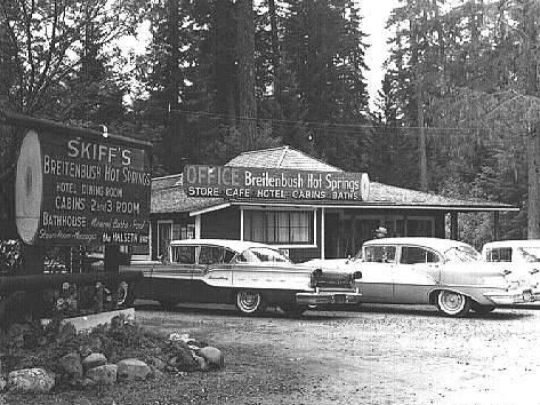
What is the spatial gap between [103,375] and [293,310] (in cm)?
880

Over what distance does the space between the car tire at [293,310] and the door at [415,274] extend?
2.20 metres

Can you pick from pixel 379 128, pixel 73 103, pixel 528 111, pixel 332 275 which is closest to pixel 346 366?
pixel 332 275

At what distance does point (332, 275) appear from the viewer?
1634 centimetres

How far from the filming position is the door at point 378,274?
17531mm

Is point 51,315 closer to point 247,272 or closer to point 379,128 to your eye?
point 247,272

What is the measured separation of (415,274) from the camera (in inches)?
678

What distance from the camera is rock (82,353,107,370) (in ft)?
28.0

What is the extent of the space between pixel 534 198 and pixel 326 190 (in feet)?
39.3

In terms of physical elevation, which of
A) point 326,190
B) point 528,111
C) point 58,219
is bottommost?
point 58,219

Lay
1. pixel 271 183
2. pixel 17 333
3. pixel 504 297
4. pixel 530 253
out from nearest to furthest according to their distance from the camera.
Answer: pixel 17 333 → pixel 504 297 → pixel 530 253 → pixel 271 183

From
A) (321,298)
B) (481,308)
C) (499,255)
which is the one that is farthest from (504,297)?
(499,255)

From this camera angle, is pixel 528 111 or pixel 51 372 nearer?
pixel 51 372

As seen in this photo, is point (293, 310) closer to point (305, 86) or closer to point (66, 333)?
point (66, 333)

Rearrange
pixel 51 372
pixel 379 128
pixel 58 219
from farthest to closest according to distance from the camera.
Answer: pixel 379 128
pixel 58 219
pixel 51 372
